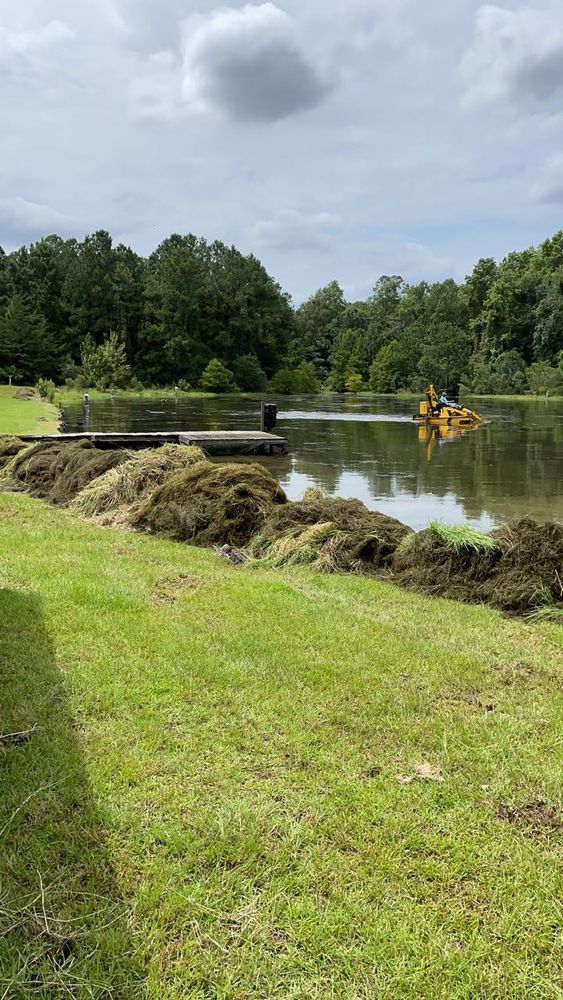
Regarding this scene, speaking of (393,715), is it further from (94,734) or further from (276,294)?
(276,294)

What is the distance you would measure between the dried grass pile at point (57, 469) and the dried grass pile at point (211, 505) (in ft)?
6.20

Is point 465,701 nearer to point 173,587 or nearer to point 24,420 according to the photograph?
point 173,587

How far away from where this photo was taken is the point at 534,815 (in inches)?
86.5

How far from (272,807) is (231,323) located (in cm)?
6410

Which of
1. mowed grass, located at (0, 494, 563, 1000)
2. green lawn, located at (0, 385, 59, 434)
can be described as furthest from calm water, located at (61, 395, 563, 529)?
mowed grass, located at (0, 494, 563, 1000)

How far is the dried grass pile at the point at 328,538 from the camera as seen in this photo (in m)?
5.88

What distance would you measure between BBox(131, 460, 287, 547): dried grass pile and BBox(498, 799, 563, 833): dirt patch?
4419 millimetres

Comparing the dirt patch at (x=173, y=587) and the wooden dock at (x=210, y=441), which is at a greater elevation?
the wooden dock at (x=210, y=441)

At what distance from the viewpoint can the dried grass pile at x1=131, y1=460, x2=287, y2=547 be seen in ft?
21.6

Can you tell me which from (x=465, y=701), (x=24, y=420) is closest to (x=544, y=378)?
(x=24, y=420)

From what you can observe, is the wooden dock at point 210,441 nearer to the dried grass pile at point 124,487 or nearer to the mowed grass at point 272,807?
the dried grass pile at point 124,487

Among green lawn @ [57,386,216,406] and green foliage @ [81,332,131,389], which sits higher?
green foliage @ [81,332,131,389]

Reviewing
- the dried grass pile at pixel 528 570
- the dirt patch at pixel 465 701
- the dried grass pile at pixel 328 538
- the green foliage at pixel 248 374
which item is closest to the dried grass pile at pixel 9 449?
the dried grass pile at pixel 328 538

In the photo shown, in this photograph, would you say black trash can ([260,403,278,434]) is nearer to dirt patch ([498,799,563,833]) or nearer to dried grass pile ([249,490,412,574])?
dried grass pile ([249,490,412,574])
